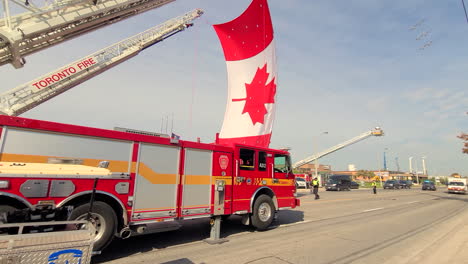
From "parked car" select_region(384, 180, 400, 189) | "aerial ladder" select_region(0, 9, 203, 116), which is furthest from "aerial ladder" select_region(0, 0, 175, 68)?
"parked car" select_region(384, 180, 400, 189)

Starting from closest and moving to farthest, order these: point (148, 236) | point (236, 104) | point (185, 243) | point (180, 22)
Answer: point (185, 243) < point (148, 236) < point (236, 104) < point (180, 22)

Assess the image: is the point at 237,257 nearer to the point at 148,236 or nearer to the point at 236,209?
the point at 236,209

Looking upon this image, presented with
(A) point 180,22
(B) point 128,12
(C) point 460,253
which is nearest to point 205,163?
(C) point 460,253

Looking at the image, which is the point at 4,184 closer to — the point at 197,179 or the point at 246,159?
the point at 197,179

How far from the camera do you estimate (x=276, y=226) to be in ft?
30.3

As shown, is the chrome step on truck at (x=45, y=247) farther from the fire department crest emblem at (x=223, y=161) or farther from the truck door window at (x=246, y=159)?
the truck door window at (x=246, y=159)

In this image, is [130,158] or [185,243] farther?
[185,243]

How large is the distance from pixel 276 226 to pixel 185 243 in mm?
3872

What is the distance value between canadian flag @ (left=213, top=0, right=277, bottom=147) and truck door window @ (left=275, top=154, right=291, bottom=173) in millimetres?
1193

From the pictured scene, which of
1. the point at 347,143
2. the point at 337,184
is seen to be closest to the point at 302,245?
the point at 337,184

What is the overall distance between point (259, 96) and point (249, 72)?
1206mm

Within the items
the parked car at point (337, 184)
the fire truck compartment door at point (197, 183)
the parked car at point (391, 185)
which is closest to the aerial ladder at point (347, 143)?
the parked car at point (391, 185)

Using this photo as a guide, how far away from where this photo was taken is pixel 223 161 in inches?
295

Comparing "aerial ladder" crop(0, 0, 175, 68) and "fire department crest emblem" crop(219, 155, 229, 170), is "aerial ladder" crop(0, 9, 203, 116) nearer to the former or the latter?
"aerial ladder" crop(0, 0, 175, 68)
